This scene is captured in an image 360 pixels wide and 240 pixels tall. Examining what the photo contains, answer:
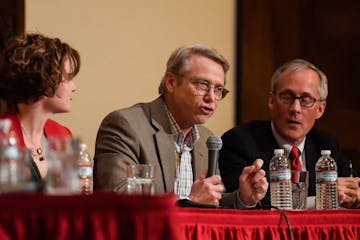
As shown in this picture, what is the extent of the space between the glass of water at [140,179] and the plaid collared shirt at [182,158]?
33.6 inches

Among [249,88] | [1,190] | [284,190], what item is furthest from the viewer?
[249,88]

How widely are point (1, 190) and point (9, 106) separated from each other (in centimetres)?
126

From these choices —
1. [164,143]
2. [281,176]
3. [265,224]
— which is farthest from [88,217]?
[164,143]

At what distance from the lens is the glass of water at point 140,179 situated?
234cm

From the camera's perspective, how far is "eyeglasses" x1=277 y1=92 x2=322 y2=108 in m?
3.64

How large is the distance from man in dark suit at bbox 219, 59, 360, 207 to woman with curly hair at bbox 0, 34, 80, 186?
842 millimetres

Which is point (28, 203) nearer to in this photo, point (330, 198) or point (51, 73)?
point (51, 73)

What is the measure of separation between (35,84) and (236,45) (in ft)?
6.63

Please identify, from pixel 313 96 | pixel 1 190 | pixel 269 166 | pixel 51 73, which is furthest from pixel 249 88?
pixel 1 190

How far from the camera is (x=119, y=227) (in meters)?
1.58

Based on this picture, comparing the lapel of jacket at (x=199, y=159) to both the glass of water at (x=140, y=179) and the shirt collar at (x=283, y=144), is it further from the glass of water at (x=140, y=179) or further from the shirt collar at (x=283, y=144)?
the glass of water at (x=140, y=179)

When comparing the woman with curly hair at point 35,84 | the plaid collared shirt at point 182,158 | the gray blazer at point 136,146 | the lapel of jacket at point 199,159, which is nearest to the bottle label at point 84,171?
the woman with curly hair at point 35,84

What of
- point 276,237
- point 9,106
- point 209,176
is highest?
point 9,106

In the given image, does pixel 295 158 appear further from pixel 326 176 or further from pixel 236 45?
pixel 236 45
